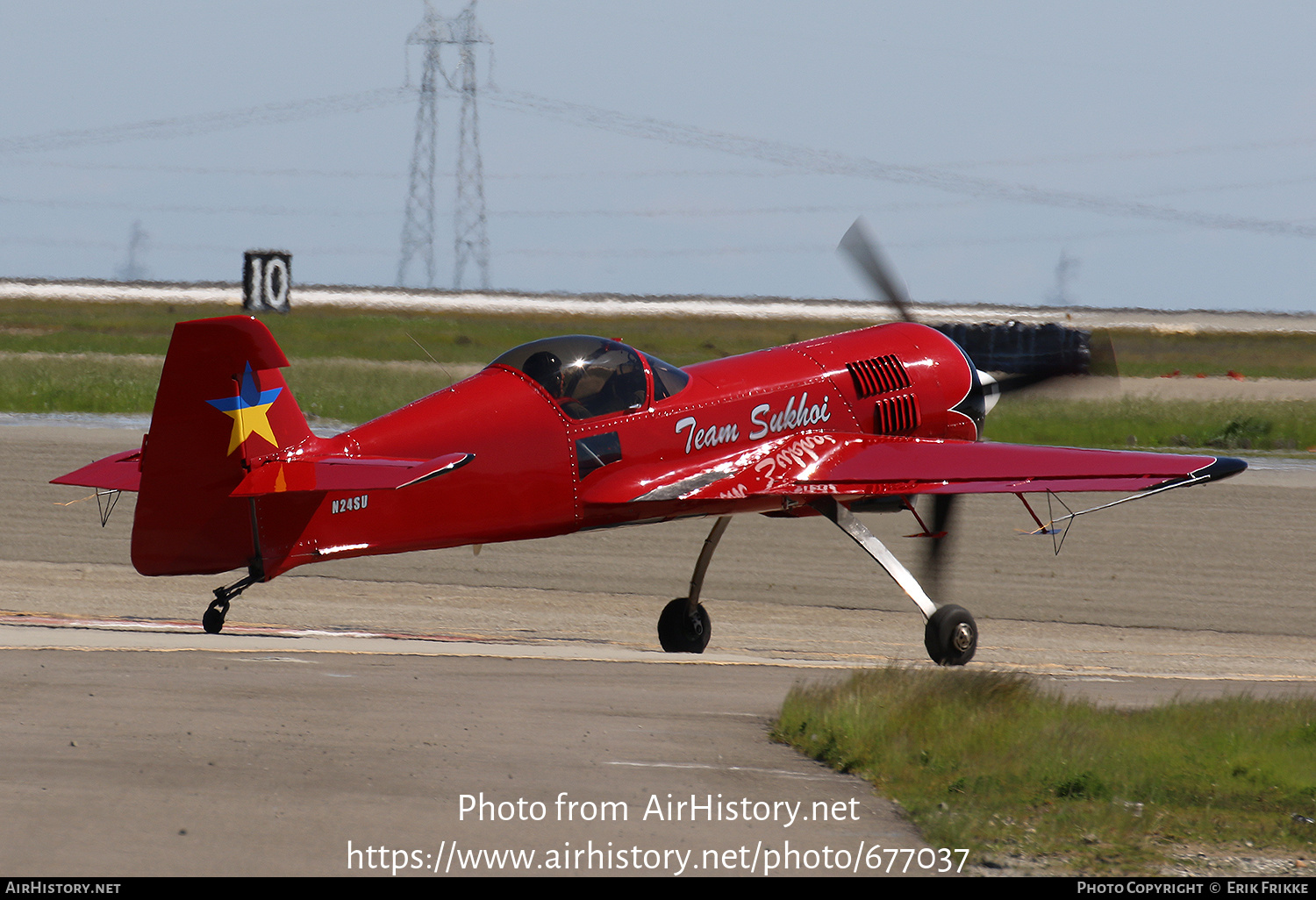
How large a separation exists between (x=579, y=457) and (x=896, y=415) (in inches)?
162

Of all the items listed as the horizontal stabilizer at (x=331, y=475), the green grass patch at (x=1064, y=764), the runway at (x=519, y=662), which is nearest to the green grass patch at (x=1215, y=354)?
the runway at (x=519, y=662)

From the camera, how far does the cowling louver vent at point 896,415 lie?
1434 centimetres

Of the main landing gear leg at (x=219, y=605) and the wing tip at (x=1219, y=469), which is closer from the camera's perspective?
the main landing gear leg at (x=219, y=605)

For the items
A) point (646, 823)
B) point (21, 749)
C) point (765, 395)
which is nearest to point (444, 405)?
point (765, 395)

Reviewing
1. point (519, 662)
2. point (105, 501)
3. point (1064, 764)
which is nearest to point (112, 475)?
point (519, 662)

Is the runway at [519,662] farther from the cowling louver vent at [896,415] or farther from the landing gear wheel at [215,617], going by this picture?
the cowling louver vent at [896,415]

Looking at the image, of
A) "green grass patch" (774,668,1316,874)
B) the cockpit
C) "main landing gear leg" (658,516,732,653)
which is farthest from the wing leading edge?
"green grass patch" (774,668,1316,874)

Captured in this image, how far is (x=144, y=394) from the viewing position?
3238cm

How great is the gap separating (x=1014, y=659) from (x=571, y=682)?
786 cm

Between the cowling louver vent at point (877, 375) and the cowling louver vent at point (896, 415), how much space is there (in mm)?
119

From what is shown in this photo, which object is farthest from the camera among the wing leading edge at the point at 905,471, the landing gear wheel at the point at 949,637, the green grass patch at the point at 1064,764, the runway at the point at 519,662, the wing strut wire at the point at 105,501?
the landing gear wheel at the point at 949,637

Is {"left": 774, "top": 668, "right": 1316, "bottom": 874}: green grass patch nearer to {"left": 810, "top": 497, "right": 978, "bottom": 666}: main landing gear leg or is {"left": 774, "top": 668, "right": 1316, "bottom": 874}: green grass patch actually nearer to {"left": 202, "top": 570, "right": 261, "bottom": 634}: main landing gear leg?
{"left": 810, "top": 497, "right": 978, "bottom": 666}: main landing gear leg

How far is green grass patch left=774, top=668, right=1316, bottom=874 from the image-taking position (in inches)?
252

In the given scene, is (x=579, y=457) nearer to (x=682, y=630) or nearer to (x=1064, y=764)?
(x=682, y=630)
